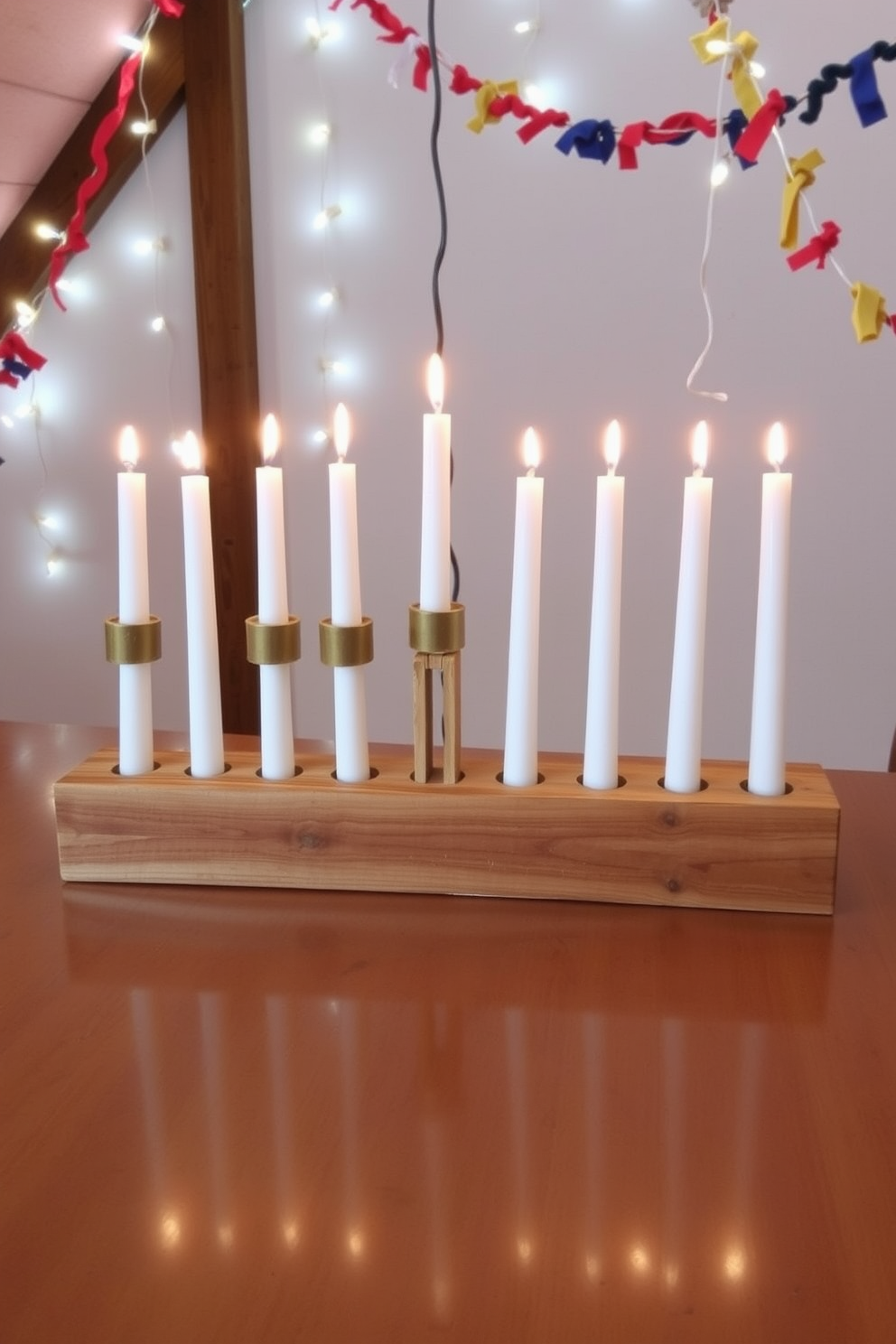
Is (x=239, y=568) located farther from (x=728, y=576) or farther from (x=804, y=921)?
(x=804, y=921)

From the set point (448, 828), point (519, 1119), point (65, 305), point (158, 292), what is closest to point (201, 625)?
point (448, 828)

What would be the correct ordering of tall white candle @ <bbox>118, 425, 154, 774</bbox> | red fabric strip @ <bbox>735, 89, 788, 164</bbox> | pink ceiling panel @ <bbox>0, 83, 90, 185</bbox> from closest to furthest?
red fabric strip @ <bbox>735, 89, 788, 164</bbox> < tall white candle @ <bbox>118, 425, 154, 774</bbox> < pink ceiling panel @ <bbox>0, 83, 90, 185</bbox>

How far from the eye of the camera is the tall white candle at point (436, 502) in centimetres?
99

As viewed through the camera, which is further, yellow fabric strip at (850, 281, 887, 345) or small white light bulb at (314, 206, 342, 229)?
small white light bulb at (314, 206, 342, 229)

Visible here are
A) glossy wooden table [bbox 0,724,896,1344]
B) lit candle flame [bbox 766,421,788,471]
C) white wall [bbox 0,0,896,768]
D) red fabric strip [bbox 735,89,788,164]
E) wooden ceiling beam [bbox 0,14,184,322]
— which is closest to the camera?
glossy wooden table [bbox 0,724,896,1344]

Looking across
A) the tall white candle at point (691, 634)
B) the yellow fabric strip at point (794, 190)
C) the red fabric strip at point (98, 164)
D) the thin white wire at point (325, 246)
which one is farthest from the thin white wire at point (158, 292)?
the yellow fabric strip at point (794, 190)

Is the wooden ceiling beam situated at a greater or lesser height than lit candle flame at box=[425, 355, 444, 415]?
greater

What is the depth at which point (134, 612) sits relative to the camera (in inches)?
42.3

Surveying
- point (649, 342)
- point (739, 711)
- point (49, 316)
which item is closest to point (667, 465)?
point (649, 342)

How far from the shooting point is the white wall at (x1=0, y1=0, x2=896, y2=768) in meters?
2.63

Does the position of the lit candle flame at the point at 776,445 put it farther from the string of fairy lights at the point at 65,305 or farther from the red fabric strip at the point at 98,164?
the string of fairy lights at the point at 65,305

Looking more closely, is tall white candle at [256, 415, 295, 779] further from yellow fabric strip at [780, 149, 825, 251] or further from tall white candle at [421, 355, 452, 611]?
yellow fabric strip at [780, 149, 825, 251]

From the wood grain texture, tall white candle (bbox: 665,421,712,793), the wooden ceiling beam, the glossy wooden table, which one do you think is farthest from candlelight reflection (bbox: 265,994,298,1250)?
the wooden ceiling beam

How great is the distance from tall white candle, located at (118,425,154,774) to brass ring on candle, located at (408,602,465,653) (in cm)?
23
